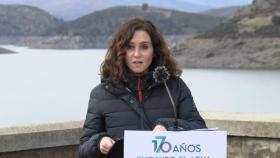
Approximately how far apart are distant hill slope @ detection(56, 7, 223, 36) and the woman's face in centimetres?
12728

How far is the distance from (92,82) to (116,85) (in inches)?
2385

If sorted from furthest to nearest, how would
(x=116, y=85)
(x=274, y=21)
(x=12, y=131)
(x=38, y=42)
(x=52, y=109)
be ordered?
(x=38, y=42) < (x=274, y=21) < (x=52, y=109) < (x=12, y=131) < (x=116, y=85)

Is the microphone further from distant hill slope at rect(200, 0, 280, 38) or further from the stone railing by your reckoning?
distant hill slope at rect(200, 0, 280, 38)

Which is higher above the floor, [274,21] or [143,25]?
[274,21]

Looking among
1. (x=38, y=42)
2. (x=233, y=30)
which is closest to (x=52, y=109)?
(x=233, y=30)

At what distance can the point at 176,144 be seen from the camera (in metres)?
2.28

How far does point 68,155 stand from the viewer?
416 cm

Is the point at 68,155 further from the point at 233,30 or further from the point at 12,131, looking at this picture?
the point at 233,30

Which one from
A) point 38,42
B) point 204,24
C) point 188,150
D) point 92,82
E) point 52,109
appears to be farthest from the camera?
point 38,42

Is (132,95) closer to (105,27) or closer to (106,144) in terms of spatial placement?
(106,144)

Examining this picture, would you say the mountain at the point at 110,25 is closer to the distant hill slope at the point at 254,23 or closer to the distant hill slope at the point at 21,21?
the distant hill slope at the point at 21,21

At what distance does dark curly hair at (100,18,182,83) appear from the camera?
2467 mm

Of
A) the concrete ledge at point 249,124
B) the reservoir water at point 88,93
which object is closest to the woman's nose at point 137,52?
the concrete ledge at point 249,124

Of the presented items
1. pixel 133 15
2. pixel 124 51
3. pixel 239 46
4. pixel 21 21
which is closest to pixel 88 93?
pixel 239 46
